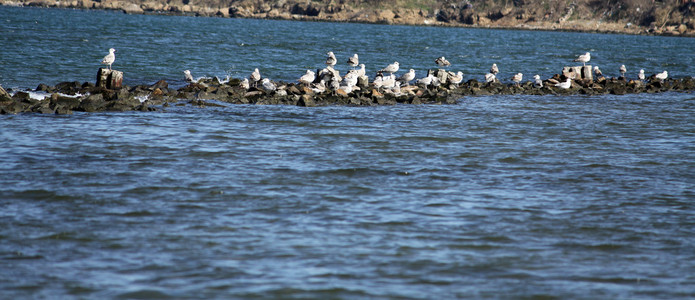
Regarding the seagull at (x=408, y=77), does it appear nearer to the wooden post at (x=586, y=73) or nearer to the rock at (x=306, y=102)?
the rock at (x=306, y=102)

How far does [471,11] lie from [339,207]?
163428mm

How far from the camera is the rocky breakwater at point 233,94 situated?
A: 64.7ft

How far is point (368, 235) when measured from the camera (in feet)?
29.9

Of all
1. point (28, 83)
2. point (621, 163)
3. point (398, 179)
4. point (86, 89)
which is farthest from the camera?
point (28, 83)

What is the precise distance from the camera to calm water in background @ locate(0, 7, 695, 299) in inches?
301

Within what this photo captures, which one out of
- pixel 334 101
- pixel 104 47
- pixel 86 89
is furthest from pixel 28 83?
pixel 104 47

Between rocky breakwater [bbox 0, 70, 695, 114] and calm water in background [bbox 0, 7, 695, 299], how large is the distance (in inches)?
40.7

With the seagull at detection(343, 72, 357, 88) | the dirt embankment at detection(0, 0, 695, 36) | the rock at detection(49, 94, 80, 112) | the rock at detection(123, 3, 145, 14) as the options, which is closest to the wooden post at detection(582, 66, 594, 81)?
the seagull at detection(343, 72, 357, 88)

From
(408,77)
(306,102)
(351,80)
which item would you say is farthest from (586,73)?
(306,102)

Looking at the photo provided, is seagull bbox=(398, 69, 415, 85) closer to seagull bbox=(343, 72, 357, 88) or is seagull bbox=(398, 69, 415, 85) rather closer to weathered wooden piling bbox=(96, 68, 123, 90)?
seagull bbox=(343, 72, 357, 88)

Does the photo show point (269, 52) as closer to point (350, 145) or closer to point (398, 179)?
point (350, 145)

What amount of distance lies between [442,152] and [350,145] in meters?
2.00

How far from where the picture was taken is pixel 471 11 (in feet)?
552

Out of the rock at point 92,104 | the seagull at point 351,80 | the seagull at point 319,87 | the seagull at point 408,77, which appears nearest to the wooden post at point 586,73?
the seagull at point 408,77
